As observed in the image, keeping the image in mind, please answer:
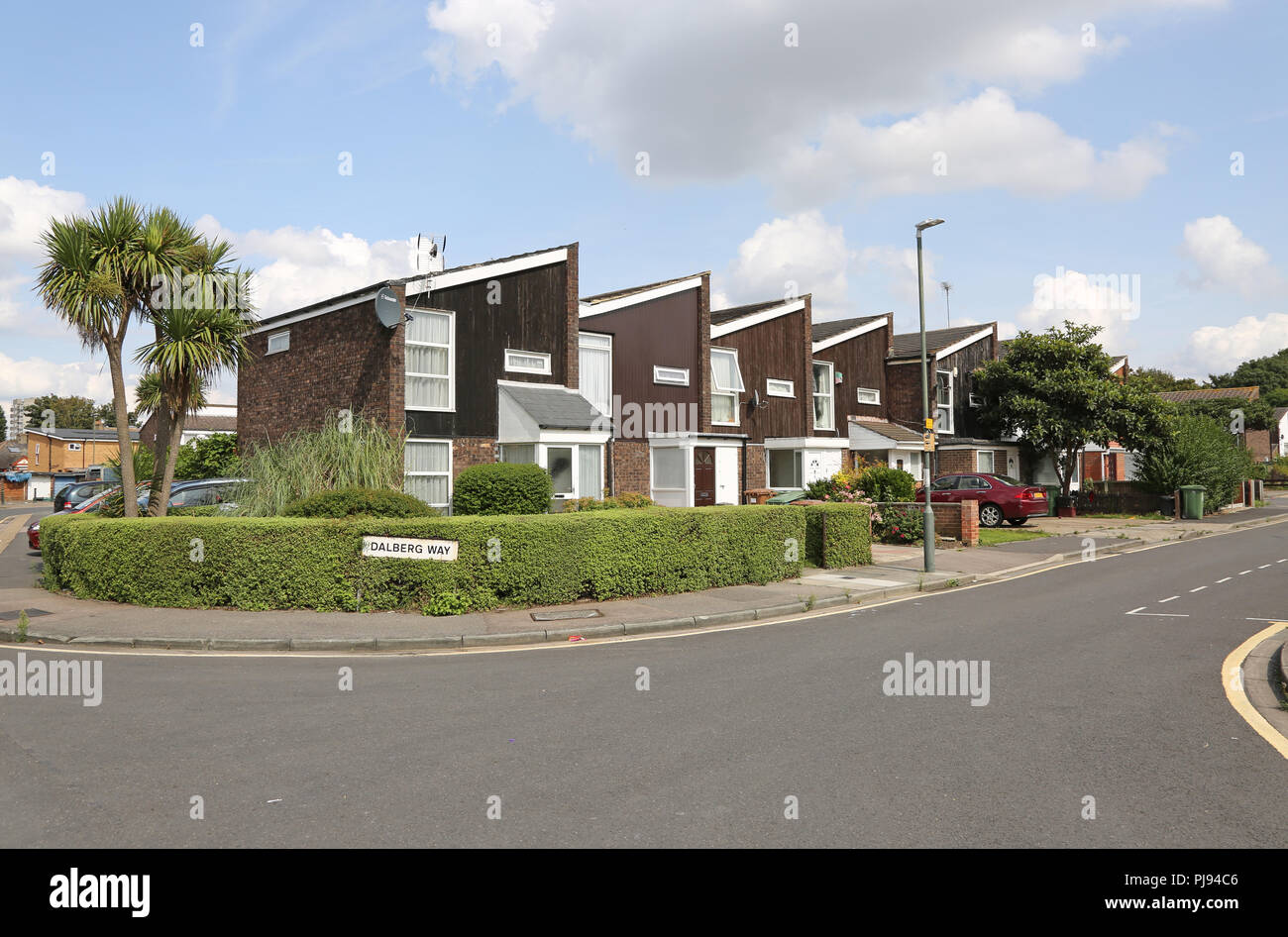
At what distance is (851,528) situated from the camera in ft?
55.7

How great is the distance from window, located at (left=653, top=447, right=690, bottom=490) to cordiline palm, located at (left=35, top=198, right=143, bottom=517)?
46.0 feet

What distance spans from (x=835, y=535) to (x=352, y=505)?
9212 mm

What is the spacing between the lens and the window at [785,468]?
1146 inches

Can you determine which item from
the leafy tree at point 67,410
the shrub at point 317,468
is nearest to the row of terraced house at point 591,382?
the shrub at point 317,468

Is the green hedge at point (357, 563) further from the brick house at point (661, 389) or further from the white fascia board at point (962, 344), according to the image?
the white fascia board at point (962, 344)

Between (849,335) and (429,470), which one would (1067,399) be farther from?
(429,470)

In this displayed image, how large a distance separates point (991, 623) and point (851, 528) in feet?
19.2

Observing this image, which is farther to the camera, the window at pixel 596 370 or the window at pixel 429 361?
the window at pixel 596 370

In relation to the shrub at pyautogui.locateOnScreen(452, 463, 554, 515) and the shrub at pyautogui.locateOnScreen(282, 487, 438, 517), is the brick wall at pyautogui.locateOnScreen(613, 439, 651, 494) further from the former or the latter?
the shrub at pyautogui.locateOnScreen(282, 487, 438, 517)

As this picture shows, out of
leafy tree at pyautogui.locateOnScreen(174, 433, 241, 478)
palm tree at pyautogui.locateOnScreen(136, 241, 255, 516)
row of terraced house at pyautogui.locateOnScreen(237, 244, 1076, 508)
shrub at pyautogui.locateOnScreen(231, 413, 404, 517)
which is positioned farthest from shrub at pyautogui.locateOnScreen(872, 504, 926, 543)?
leafy tree at pyautogui.locateOnScreen(174, 433, 241, 478)

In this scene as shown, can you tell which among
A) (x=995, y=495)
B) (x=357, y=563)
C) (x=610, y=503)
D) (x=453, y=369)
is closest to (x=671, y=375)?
(x=453, y=369)

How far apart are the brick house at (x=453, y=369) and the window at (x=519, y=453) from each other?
0.03 m
